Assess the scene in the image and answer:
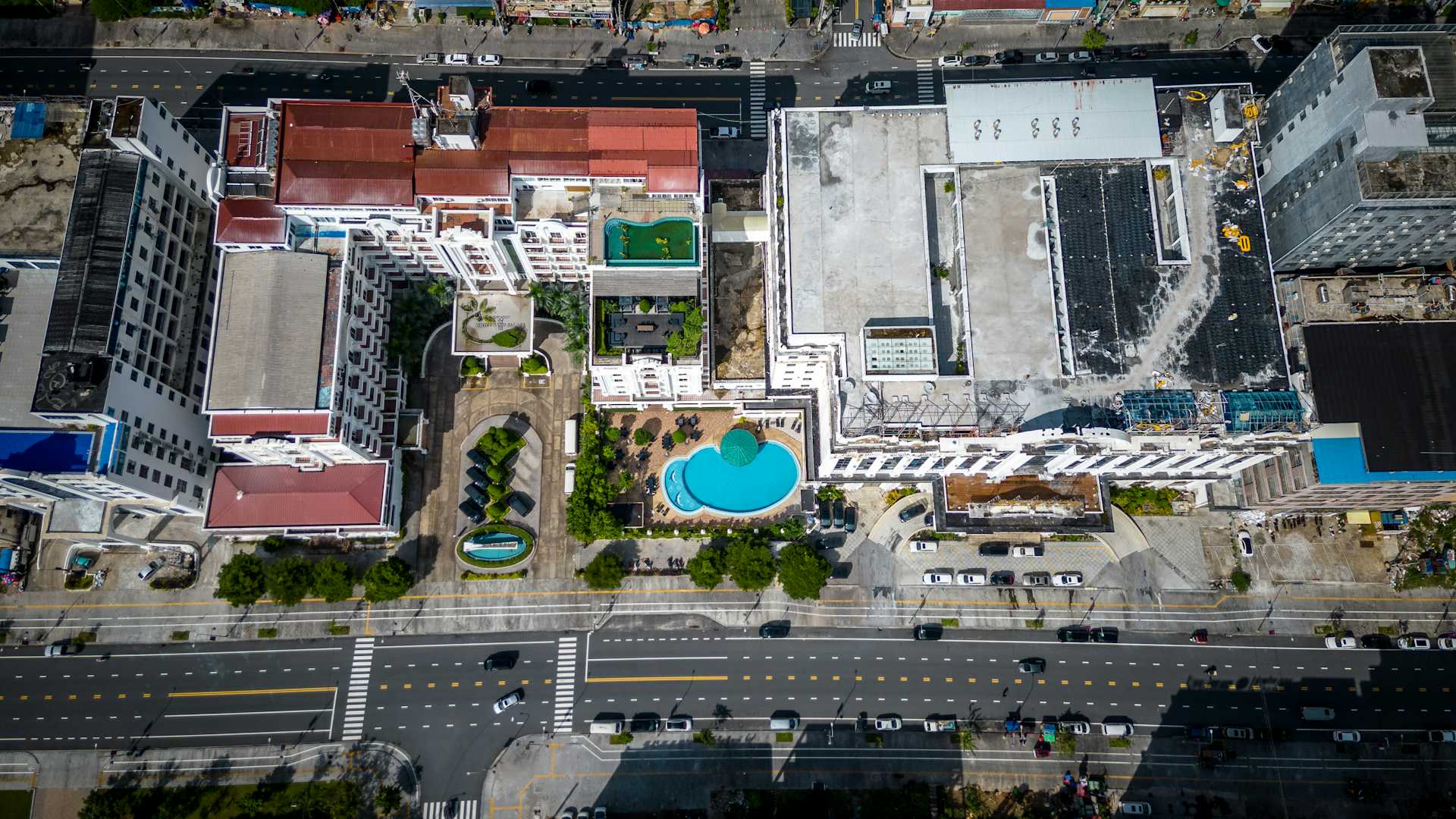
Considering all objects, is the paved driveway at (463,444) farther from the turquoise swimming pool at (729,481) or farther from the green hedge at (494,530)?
the turquoise swimming pool at (729,481)

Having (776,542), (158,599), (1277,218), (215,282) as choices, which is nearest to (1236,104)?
(1277,218)

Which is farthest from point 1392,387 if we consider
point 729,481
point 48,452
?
point 48,452

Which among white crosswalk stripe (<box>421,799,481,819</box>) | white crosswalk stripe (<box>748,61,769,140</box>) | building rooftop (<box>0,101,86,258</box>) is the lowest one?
white crosswalk stripe (<box>421,799,481,819</box>)

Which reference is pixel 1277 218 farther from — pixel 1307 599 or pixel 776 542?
pixel 776 542

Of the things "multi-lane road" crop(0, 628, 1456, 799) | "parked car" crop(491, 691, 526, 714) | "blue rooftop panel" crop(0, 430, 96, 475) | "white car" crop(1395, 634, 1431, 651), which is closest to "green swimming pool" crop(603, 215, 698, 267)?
"multi-lane road" crop(0, 628, 1456, 799)

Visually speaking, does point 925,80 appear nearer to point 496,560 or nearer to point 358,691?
point 496,560

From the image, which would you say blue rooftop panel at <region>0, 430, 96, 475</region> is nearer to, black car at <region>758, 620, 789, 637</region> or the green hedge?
the green hedge
